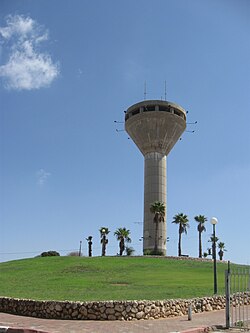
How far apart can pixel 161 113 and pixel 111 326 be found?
7311 centimetres

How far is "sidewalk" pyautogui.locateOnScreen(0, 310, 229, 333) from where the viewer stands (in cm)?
1504

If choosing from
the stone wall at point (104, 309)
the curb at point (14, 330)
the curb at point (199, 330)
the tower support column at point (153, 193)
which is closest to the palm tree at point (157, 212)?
the tower support column at point (153, 193)

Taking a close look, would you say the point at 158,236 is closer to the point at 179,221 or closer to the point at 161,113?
the point at 179,221

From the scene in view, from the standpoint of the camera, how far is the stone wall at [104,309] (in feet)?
58.7

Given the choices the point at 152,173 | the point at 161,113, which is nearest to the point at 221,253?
the point at 152,173

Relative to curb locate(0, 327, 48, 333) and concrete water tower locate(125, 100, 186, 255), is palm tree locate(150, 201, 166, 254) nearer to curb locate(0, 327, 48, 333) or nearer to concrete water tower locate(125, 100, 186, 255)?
concrete water tower locate(125, 100, 186, 255)

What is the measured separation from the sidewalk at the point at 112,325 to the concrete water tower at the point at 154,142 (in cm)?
6577

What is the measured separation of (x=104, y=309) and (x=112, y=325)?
1.69 m

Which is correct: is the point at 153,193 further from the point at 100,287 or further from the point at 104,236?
the point at 100,287

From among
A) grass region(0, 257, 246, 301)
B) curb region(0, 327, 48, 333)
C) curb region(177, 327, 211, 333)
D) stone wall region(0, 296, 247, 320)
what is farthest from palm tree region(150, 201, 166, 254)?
curb region(0, 327, 48, 333)

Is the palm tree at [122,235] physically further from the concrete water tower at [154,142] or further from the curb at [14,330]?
the curb at [14,330]

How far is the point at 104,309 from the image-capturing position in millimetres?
17953

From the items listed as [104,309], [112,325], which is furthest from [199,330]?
[104,309]

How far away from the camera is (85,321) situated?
17.4 metres
